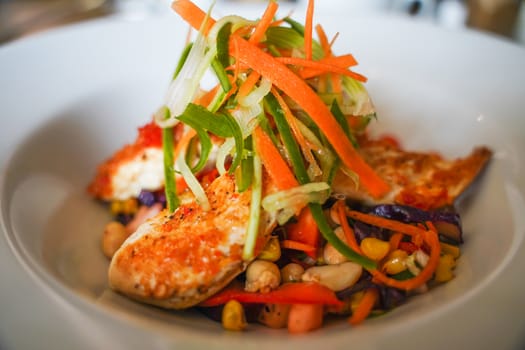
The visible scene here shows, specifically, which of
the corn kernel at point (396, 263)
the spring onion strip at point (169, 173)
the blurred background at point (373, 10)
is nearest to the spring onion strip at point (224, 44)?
the spring onion strip at point (169, 173)

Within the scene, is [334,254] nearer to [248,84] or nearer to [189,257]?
[189,257]

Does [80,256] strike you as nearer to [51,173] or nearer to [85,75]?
[51,173]

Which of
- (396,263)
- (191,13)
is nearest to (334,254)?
(396,263)

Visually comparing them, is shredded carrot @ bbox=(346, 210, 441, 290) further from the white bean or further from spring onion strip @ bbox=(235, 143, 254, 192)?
spring onion strip @ bbox=(235, 143, 254, 192)

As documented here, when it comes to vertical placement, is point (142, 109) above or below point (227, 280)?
above

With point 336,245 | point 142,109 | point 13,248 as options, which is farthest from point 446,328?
point 142,109

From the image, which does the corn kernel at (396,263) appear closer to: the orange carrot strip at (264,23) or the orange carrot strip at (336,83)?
the orange carrot strip at (336,83)

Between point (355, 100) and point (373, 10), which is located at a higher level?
point (373, 10)

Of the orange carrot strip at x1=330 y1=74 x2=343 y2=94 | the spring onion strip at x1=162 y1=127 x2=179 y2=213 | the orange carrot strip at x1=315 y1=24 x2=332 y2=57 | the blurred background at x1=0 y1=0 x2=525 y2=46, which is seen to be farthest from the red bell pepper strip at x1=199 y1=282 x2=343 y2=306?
the blurred background at x1=0 y1=0 x2=525 y2=46
